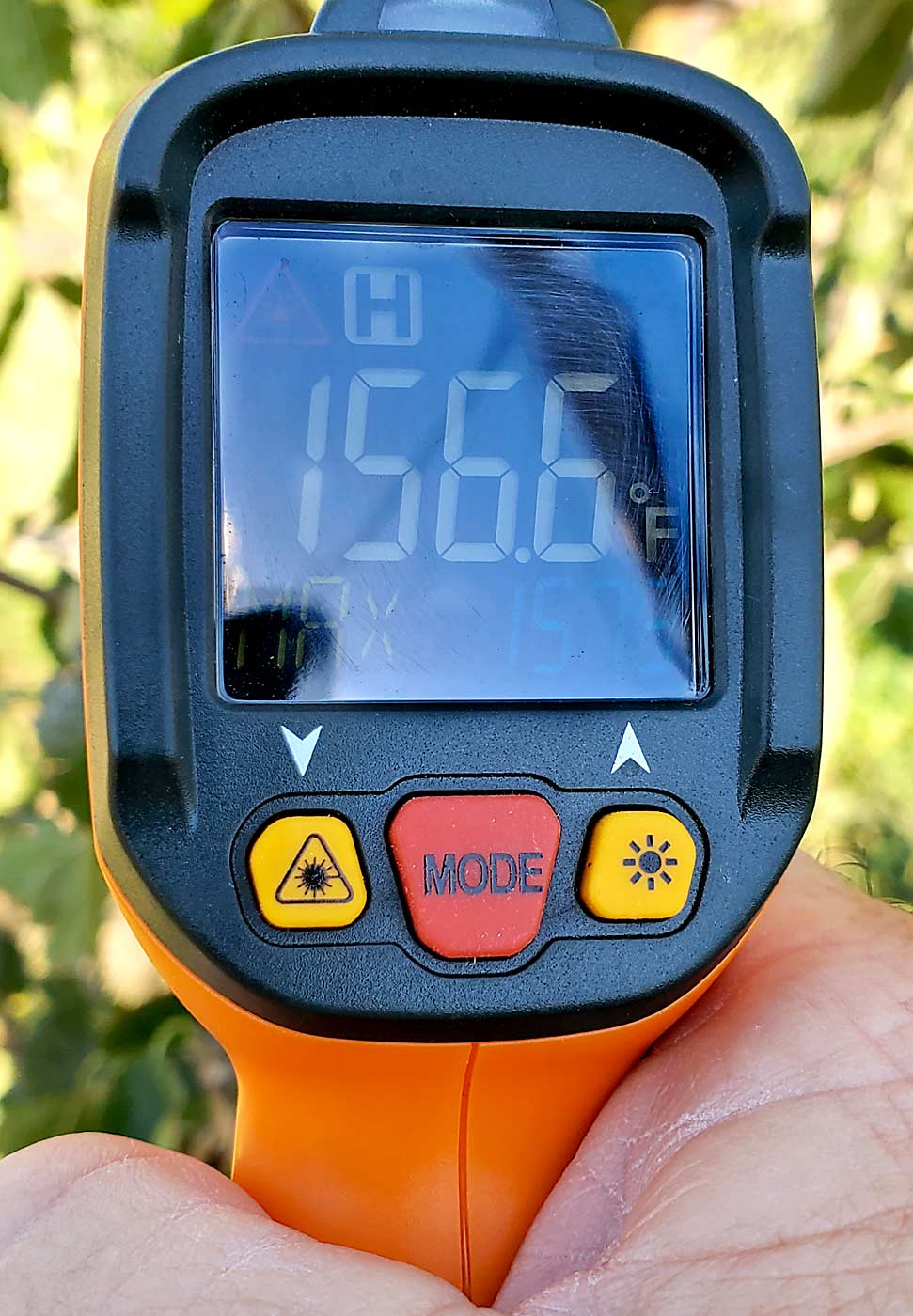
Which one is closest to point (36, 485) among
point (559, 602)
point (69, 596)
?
point (69, 596)

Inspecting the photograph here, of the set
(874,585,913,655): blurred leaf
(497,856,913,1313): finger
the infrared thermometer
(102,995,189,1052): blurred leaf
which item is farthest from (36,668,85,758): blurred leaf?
(874,585,913,655): blurred leaf

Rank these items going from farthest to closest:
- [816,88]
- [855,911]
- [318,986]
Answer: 1. [816,88]
2. [855,911]
3. [318,986]

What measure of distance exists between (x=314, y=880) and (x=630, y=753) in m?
0.23

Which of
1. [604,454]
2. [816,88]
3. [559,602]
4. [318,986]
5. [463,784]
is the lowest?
[318,986]

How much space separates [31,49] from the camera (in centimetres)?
118

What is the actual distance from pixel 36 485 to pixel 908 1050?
942 millimetres

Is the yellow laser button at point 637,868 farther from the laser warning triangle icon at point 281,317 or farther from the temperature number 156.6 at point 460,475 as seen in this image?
the laser warning triangle icon at point 281,317

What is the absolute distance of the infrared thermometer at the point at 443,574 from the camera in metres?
0.89

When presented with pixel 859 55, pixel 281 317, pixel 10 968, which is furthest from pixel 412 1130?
pixel 859 55

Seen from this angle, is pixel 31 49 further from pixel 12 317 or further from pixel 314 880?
pixel 314 880

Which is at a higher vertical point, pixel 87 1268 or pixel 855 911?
pixel 855 911

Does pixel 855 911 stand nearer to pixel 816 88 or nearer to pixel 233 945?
pixel 233 945

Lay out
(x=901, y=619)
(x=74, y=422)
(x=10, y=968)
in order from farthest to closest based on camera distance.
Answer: (x=901, y=619), (x=10, y=968), (x=74, y=422)

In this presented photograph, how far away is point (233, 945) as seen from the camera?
0.88 metres
